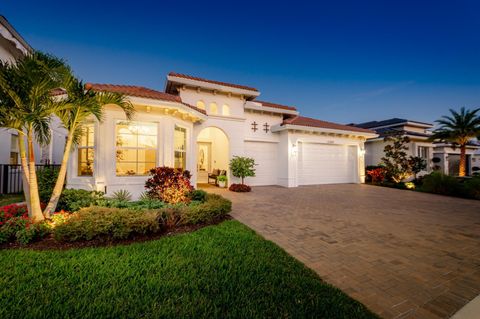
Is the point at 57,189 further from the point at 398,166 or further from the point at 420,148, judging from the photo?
the point at 420,148

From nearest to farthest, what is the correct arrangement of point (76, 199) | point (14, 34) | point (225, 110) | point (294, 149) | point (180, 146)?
1. point (76, 199)
2. point (14, 34)
3. point (180, 146)
4. point (225, 110)
5. point (294, 149)

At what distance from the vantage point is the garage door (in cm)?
1275

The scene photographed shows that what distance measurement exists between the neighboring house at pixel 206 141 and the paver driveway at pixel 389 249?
14.0ft

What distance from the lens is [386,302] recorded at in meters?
2.16

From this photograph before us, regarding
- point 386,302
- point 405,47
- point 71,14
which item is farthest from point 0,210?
point 405,47

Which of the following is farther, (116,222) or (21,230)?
(116,222)

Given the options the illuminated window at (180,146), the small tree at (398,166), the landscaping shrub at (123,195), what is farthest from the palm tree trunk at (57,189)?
the small tree at (398,166)

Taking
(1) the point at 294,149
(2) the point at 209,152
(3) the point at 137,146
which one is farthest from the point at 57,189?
(1) the point at 294,149

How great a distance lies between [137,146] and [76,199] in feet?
8.83

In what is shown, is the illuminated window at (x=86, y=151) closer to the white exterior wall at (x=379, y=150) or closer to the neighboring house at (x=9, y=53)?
the neighboring house at (x=9, y=53)

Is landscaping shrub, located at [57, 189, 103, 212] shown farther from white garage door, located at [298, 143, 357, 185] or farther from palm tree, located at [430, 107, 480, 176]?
palm tree, located at [430, 107, 480, 176]

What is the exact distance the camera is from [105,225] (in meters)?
3.53

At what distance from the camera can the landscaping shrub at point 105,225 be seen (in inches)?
135

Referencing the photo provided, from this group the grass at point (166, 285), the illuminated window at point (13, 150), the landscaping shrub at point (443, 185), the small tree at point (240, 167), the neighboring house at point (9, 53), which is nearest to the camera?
the grass at point (166, 285)
